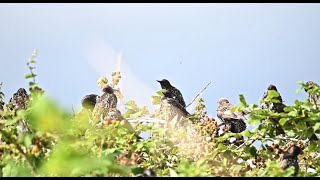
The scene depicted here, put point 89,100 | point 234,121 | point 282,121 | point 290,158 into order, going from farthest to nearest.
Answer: point 89,100 → point 234,121 → point 282,121 → point 290,158

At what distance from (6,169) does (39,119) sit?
1448 mm

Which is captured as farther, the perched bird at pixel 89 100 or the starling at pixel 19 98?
the starling at pixel 19 98

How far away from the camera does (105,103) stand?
20.9 feet

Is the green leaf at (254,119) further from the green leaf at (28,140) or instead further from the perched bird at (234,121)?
the green leaf at (28,140)

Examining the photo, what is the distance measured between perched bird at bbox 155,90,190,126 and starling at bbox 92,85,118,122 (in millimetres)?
606

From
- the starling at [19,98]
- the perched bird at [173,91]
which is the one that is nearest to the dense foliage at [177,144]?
the perched bird at [173,91]

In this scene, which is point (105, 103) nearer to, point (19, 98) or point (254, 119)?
point (19, 98)

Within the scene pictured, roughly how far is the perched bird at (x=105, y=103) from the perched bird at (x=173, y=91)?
34.7 inches

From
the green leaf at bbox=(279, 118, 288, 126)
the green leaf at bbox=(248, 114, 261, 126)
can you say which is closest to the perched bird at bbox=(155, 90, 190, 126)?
the green leaf at bbox=(248, 114, 261, 126)

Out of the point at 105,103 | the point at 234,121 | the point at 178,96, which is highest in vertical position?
the point at 178,96

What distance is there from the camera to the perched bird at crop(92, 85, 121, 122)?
6.14m

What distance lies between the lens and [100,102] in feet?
21.2

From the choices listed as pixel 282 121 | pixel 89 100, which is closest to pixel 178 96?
pixel 89 100

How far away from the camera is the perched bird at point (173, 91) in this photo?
6871mm
